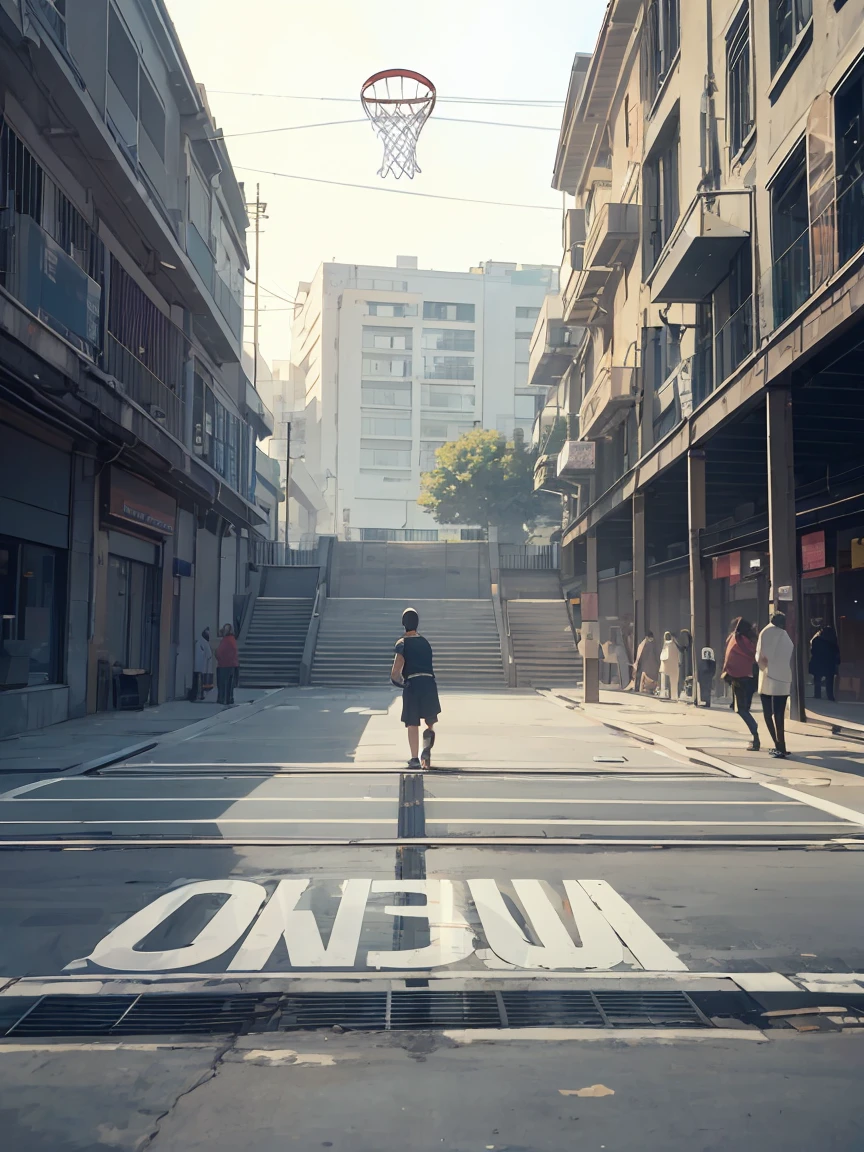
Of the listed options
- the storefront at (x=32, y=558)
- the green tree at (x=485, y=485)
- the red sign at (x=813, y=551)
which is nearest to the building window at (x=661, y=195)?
the red sign at (x=813, y=551)

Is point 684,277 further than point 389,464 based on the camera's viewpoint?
No

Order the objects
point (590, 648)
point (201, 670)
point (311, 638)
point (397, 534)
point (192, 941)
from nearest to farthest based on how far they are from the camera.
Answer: point (192, 941) → point (590, 648) → point (201, 670) → point (311, 638) → point (397, 534)

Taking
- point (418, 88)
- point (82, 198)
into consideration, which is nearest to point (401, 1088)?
point (82, 198)

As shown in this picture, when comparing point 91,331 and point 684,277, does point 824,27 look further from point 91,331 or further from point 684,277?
point 91,331

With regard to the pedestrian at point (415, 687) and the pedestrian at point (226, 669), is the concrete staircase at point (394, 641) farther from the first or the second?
the pedestrian at point (415, 687)

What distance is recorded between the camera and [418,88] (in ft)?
67.6

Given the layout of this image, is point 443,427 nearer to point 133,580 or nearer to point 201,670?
point 201,670

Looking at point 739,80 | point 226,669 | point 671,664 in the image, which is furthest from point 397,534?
point 739,80

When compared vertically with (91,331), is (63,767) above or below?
below

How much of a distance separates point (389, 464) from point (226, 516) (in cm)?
6321

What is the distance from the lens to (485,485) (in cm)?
7181

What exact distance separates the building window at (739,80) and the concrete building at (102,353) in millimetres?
10662

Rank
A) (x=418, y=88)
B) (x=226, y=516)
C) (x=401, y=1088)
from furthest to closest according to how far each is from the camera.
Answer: (x=226, y=516) → (x=418, y=88) → (x=401, y=1088)

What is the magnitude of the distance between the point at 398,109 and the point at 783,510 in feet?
33.6
